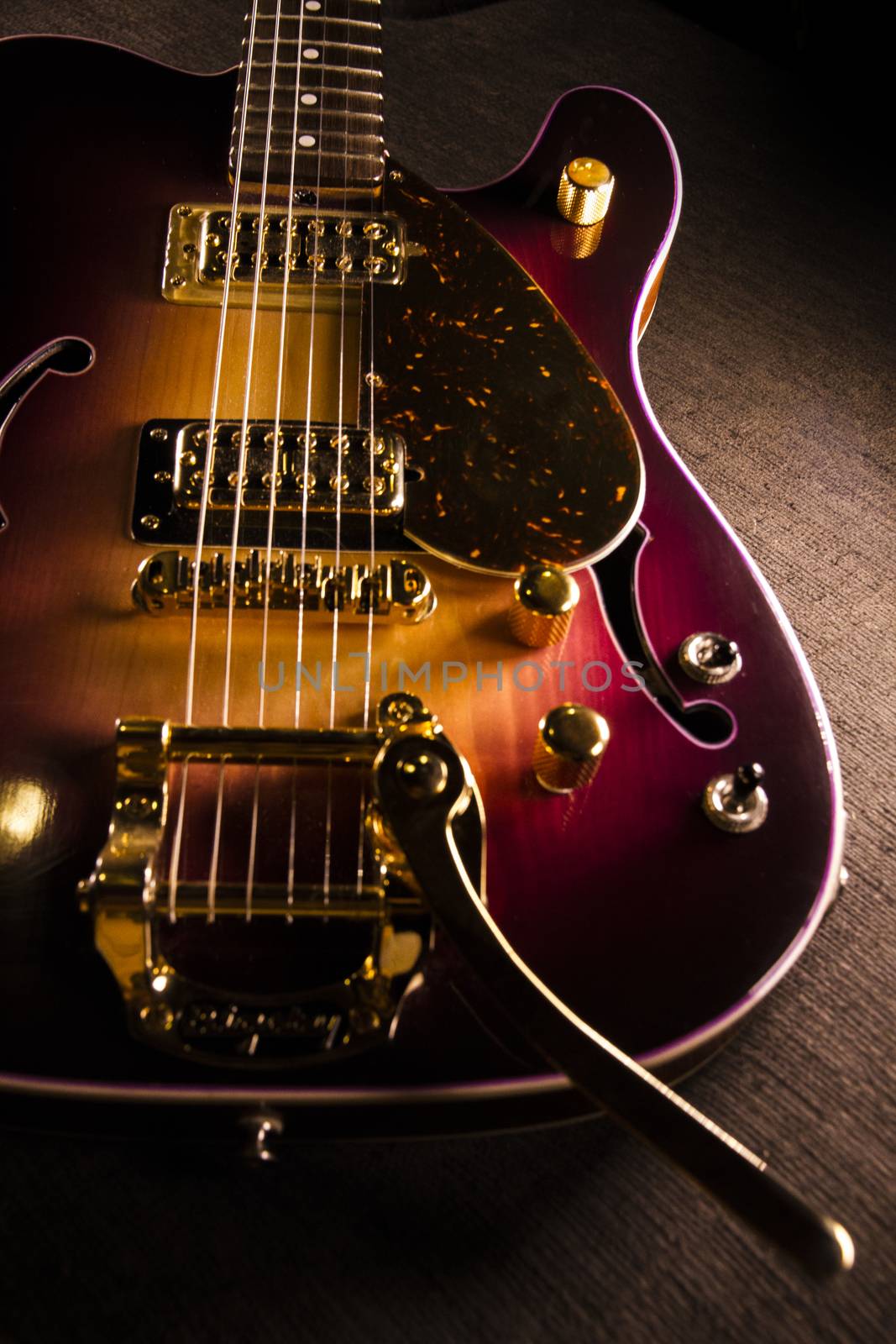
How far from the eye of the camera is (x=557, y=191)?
76cm

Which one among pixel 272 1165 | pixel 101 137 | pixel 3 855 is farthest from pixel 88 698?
pixel 101 137

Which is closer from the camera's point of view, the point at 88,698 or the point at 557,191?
the point at 88,698

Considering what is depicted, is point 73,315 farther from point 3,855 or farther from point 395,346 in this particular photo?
point 3,855

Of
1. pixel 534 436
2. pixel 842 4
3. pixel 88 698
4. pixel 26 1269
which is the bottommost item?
pixel 26 1269

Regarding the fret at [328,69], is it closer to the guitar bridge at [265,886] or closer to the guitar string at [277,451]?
the guitar string at [277,451]

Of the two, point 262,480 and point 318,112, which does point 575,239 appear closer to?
point 318,112

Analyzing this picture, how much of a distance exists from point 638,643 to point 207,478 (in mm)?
246

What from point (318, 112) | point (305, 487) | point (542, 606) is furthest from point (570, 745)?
point (318, 112)

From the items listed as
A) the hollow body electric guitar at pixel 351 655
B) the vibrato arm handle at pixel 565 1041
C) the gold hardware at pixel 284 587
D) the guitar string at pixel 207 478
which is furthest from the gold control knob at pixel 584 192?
the vibrato arm handle at pixel 565 1041

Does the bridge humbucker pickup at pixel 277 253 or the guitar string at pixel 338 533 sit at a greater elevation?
the bridge humbucker pickup at pixel 277 253

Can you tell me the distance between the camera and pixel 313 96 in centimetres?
78

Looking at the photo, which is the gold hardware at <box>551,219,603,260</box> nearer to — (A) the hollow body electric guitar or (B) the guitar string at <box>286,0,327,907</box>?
(A) the hollow body electric guitar

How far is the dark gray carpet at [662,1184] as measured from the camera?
54 cm

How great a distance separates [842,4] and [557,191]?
2.11ft
